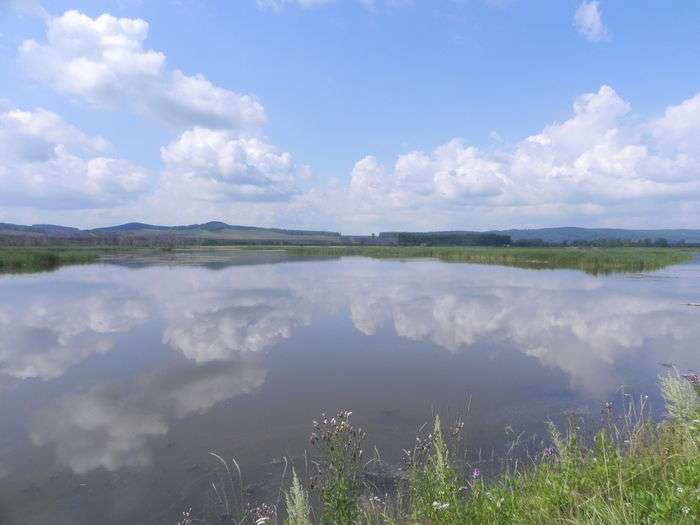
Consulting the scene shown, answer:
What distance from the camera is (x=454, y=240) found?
112438 millimetres

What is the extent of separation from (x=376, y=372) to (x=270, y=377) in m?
2.16

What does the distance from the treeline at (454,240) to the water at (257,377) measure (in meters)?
90.2

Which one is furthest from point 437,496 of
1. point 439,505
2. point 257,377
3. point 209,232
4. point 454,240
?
point 209,232

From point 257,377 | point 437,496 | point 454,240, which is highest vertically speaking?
point 454,240

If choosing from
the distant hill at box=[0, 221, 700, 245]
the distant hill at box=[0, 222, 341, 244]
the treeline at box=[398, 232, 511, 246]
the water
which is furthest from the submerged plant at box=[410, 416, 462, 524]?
the distant hill at box=[0, 222, 341, 244]

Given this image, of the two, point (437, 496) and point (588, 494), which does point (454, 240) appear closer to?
point (588, 494)

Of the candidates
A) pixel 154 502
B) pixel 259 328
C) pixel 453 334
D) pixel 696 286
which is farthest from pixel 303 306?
pixel 696 286

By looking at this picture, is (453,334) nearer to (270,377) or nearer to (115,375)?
(270,377)

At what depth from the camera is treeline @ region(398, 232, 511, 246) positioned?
354 feet

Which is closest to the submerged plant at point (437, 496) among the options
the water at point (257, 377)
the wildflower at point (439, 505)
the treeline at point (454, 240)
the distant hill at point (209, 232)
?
the wildflower at point (439, 505)

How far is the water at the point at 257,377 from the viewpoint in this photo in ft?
17.9

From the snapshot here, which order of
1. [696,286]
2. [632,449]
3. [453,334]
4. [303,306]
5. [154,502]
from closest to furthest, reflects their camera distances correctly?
[632,449], [154,502], [453,334], [303,306], [696,286]

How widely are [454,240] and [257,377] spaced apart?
4217 inches

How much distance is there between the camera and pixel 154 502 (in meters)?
4.84
